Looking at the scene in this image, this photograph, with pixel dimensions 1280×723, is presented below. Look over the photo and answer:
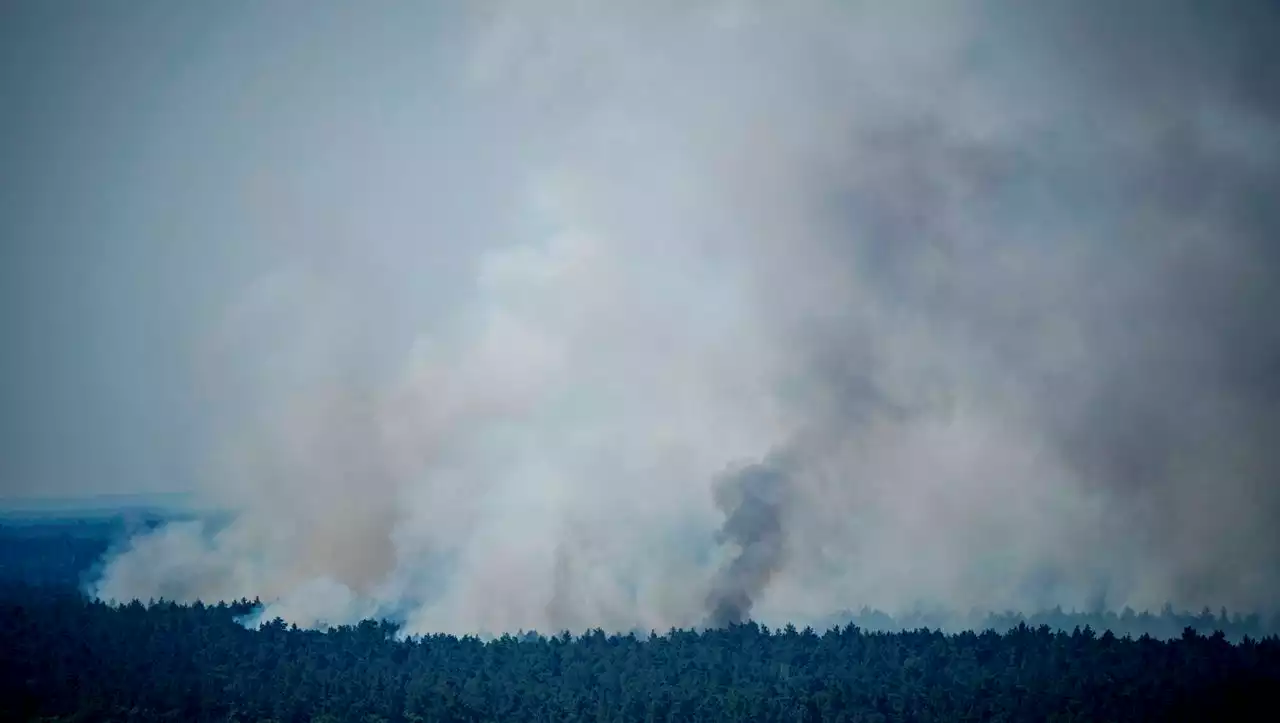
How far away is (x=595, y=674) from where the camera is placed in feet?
265

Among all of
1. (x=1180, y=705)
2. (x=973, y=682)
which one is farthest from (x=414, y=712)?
(x=1180, y=705)

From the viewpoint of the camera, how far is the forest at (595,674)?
2813 inches

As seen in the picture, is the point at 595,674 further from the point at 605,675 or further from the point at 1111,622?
the point at 1111,622

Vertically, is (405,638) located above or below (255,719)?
above

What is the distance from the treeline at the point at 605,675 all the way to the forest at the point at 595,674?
0.59 feet

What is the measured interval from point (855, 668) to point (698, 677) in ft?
38.0

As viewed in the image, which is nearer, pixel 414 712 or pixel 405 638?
pixel 414 712

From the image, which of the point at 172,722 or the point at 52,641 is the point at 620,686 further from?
the point at 52,641

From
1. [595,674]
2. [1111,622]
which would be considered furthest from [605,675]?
[1111,622]

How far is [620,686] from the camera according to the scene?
7775 centimetres

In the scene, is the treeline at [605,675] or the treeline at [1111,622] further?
the treeline at [1111,622]

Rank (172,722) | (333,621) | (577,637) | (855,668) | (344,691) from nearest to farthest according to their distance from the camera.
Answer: (172,722) < (344,691) < (855,668) < (577,637) < (333,621)

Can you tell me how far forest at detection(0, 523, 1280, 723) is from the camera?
71438mm

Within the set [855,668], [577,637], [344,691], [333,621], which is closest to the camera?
[344,691]
